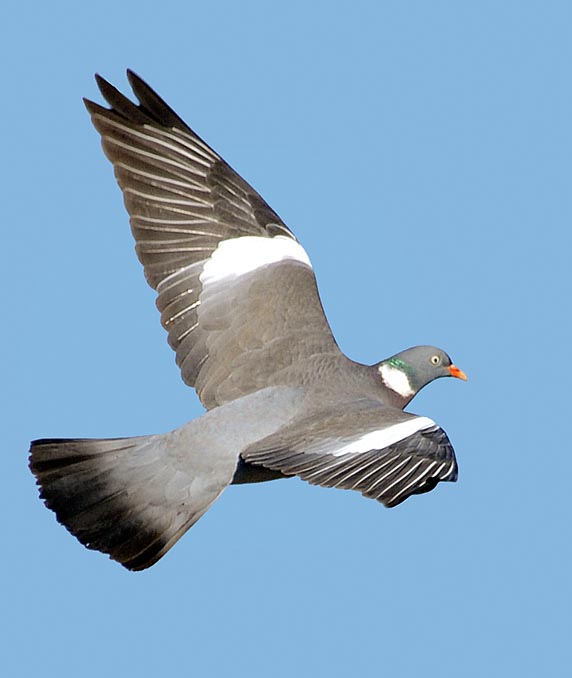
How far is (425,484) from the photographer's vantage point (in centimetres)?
615

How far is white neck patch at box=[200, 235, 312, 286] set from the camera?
7.84 metres

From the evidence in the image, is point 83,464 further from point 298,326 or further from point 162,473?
point 298,326

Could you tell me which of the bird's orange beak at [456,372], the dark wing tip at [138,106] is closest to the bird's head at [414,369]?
the bird's orange beak at [456,372]

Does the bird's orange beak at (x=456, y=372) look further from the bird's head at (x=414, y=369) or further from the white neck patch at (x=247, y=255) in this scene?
the white neck patch at (x=247, y=255)

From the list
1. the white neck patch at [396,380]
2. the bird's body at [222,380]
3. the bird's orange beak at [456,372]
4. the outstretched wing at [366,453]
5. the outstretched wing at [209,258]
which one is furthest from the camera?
the bird's orange beak at [456,372]

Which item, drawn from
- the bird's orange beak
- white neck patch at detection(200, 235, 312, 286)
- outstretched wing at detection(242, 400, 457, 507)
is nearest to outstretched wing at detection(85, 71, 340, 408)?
white neck patch at detection(200, 235, 312, 286)

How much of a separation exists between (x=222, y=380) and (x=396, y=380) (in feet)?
3.39

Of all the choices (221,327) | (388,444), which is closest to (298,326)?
(221,327)

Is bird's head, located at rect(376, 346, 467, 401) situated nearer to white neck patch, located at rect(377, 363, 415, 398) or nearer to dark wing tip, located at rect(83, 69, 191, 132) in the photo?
white neck patch, located at rect(377, 363, 415, 398)

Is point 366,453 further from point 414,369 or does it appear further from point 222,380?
point 414,369

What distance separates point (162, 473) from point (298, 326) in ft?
4.43

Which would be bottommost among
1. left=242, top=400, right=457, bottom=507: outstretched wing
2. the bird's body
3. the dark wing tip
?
left=242, top=400, right=457, bottom=507: outstretched wing

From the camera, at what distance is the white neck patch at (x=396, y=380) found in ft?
25.4

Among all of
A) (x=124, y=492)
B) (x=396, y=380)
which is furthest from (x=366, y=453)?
(x=396, y=380)
